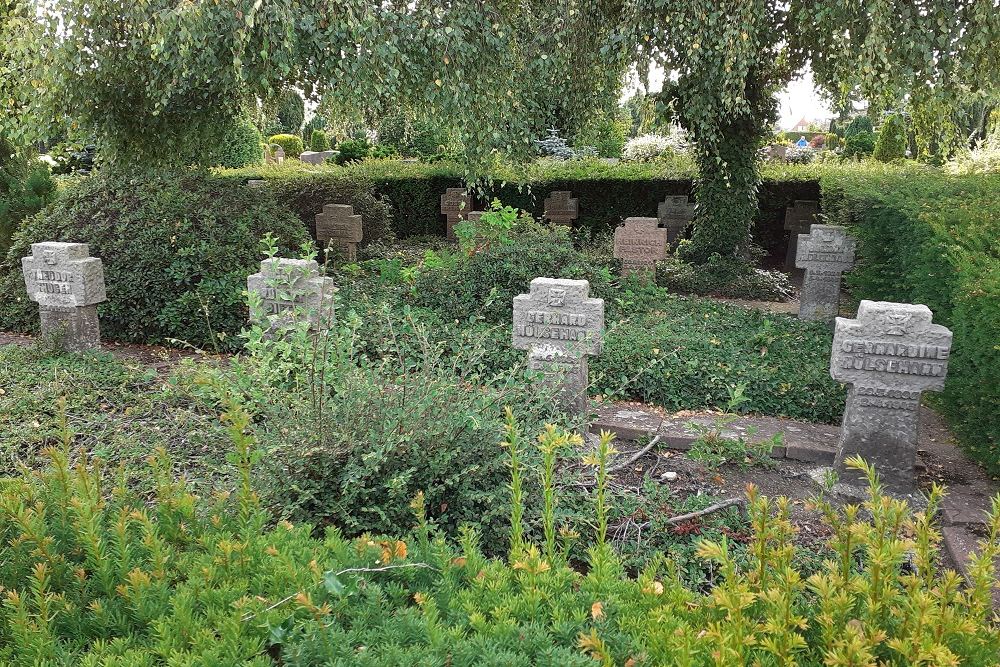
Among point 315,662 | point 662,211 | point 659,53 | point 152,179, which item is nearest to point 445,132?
point 659,53

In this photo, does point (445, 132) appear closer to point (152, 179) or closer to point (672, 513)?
point (152, 179)

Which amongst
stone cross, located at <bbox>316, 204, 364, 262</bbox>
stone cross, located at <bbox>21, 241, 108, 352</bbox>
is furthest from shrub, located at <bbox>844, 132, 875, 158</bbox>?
stone cross, located at <bbox>21, 241, 108, 352</bbox>

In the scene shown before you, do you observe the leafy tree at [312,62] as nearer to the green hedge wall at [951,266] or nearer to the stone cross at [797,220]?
the green hedge wall at [951,266]

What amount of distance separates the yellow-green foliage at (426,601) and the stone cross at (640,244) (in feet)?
23.5

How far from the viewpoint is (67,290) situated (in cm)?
589

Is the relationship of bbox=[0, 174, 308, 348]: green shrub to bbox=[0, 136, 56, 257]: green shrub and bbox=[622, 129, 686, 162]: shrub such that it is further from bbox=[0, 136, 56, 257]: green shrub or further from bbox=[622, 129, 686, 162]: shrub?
bbox=[622, 129, 686, 162]: shrub

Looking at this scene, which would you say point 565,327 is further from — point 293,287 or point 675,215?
point 675,215

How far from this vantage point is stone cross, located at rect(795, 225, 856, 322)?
757 centimetres

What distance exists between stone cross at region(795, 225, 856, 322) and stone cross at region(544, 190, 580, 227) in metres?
5.01

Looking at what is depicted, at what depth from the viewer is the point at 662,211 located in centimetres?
1145

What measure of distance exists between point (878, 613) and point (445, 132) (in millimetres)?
6138

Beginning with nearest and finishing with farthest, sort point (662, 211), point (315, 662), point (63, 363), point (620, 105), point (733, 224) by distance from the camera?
point (315, 662), point (63, 363), point (620, 105), point (733, 224), point (662, 211)

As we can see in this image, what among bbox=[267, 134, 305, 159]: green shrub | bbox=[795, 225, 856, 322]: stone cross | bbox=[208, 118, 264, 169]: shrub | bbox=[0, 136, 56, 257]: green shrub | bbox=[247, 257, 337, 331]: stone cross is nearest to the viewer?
bbox=[247, 257, 337, 331]: stone cross

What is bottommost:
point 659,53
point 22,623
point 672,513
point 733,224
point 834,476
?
point 672,513
